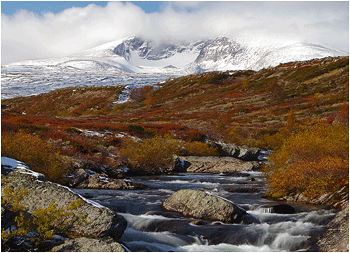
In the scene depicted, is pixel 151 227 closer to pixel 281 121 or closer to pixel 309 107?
pixel 281 121

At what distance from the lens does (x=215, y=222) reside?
1063 cm

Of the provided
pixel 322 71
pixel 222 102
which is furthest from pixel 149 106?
pixel 322 71

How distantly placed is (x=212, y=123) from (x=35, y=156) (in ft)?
150

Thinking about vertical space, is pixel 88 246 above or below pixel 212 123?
above

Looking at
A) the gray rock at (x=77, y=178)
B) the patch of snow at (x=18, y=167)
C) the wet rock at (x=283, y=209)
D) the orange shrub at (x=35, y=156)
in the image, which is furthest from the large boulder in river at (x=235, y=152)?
the patch of snow at (x=18, y=167)

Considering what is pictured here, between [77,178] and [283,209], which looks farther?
[77,178]

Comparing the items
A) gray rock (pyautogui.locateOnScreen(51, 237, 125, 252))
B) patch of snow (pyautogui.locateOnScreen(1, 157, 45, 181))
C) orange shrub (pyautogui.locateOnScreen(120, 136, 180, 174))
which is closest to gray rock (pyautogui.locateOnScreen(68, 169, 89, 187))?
orange shrub (pyautogui.locateOnScreen(120, 136, 180, 174))

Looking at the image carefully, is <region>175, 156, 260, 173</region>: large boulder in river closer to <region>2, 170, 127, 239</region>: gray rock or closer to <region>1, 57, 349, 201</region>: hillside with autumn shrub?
<region>1, 57, 349, 201</region>: hillside with autumn shrub

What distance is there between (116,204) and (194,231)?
4664 millimetres

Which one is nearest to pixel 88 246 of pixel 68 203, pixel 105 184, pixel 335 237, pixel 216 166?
pixel 68 203

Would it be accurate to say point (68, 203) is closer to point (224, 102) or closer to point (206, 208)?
point (206, 208)

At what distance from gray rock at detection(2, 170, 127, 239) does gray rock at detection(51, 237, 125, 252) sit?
813 millimetres

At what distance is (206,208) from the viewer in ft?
37.4

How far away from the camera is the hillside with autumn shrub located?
48.4ft
